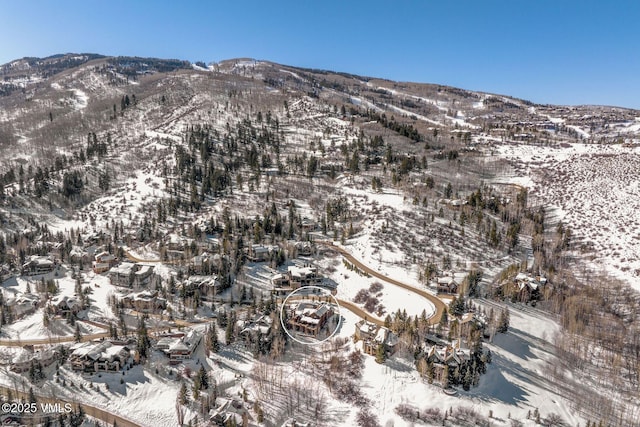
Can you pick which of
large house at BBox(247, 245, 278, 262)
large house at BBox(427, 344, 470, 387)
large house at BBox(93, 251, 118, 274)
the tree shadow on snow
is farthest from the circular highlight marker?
large house at BBox(93, 251, 118, 274)

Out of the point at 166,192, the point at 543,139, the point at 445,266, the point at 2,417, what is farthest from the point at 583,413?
the point at 543,139

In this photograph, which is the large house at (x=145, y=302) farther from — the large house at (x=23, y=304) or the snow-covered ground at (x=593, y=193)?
the snow-covered ground at (x=593, y=193)

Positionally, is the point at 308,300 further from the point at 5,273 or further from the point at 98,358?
the point at 5,273

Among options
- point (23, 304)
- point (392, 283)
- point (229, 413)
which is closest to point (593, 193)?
point (392, 283)

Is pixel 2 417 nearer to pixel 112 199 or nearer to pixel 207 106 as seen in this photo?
pixel 112 199

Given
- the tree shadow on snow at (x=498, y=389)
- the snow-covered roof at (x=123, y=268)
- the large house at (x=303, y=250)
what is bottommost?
the snow-covered roof at (x=123, y=268)

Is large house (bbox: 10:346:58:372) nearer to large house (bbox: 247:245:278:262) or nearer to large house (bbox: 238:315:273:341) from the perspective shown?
large house (bbox: 238:315:273:341)

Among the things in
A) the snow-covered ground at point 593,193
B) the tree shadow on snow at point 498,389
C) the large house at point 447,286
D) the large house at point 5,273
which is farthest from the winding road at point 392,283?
the large house at point 5,273
